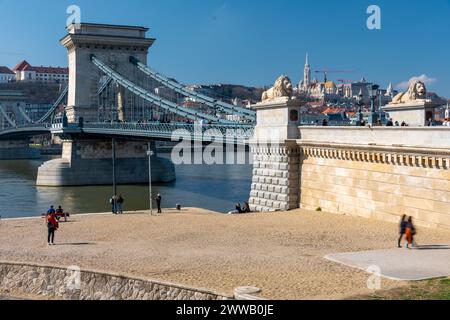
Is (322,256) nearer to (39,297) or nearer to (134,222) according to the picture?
(39,297)

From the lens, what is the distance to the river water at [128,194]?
42750 mm

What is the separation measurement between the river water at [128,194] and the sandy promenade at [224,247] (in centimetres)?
1369

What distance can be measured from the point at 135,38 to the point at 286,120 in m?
43.8

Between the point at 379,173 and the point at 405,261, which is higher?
the point at 379,173

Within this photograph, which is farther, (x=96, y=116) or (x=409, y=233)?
(x=96, y=116)

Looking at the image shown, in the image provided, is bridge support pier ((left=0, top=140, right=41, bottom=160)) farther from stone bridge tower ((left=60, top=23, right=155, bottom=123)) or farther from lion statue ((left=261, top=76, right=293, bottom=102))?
lion statue ((left=261, top=76, right=293, bottom=102))

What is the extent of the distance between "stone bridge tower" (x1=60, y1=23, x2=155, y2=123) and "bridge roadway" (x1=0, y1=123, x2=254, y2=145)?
4.93 meters

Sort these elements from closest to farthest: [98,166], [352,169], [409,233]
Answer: [409,233] < [352,169] < [98,166]

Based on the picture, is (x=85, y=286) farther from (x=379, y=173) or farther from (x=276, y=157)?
(x=276, y=157)

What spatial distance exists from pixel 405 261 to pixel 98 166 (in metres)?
47.3

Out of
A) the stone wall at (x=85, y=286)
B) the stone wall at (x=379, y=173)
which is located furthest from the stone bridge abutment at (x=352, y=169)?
the stone wall at (x=85, y=286)

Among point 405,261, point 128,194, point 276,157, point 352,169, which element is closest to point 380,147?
point 352,169

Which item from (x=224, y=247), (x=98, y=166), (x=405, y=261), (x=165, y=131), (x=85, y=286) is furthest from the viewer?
(x=98, y=166)

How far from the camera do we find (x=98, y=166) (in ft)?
199
